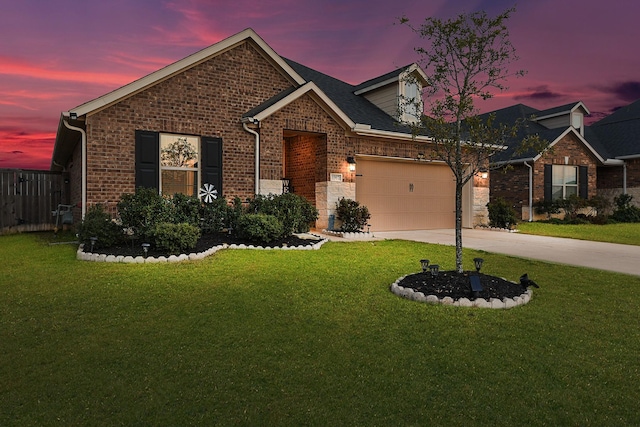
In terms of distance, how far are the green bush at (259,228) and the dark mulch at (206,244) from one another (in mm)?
144

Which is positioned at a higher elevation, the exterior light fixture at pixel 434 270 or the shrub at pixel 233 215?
the shrub at pixel 233 215

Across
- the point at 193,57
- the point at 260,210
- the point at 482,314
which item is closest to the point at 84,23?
the point at 193,57

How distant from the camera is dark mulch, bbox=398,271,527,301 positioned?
5.16 meters

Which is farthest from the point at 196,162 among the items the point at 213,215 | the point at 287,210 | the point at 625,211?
the point at 625,211

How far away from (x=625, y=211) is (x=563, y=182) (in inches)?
125

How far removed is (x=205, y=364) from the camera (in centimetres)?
328

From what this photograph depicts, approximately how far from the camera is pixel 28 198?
14.1 metres

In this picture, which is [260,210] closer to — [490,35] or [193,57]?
[193,57]

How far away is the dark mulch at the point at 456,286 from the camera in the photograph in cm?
516

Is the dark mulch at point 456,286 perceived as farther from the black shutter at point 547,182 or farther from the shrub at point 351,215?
the black shutter at point 547,182

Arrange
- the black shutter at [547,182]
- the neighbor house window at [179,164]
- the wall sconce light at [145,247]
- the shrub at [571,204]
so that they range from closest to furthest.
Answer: the wall sconce light at [145,247] < the neighbor house window at [179,164] < the shrub at [571,204] < the black shutter at [547,182]

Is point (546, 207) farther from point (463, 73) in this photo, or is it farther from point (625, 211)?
point (463, 73)

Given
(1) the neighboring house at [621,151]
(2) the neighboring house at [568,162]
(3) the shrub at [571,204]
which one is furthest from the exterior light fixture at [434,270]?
(1) the neighboring house at [621,151]

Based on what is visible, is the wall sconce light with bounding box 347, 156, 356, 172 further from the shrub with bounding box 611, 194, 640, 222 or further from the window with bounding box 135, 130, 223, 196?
the shrub with bounding box 611, 194, 640, 222
